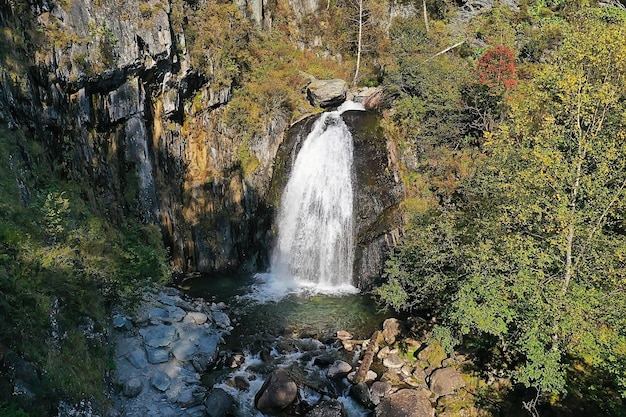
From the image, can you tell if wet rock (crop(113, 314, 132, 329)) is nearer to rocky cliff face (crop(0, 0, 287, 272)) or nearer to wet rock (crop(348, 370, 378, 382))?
rocky cliff face (crop(0, 0, 287, 272))

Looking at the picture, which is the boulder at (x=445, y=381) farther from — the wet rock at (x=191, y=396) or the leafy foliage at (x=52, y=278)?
the leafy foliage at (x=52, y=278)

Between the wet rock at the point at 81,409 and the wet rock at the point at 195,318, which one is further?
the wet rock at the point at 195,318

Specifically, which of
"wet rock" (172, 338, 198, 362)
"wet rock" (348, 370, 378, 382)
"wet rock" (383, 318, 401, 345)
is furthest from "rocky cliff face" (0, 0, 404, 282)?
"wet rock" (348, 370, 378, 382)

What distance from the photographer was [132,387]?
11641 millimetres

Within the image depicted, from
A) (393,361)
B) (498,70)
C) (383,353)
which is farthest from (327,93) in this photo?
(393,361)

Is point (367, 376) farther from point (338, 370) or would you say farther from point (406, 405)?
point (406, 405)

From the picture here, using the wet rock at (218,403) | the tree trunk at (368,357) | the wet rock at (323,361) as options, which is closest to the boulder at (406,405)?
the tree trunk at (368,357)

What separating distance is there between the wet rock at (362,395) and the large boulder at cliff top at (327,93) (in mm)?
18917

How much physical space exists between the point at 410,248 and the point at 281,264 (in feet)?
31.2

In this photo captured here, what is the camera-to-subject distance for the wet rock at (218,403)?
11703 mm

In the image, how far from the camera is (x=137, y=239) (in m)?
15.1

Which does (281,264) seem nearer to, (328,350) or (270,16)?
(328,350)

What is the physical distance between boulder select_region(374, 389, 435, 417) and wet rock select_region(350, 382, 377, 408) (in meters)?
0.45

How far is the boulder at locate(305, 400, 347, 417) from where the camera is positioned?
11836 mm
